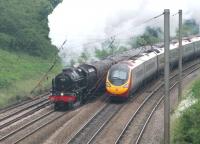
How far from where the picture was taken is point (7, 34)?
2200 inches

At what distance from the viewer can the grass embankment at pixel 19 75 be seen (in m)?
40.2

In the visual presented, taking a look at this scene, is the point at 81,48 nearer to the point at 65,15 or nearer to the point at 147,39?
the point at 65,15

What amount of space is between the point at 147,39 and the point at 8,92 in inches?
1060

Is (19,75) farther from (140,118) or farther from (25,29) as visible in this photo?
(140,118)

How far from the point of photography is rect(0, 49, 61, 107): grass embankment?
40.2 m

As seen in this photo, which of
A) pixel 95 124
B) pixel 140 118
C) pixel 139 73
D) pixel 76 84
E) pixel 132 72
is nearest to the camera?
pixel 95 124

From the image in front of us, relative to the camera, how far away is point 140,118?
→ 31156 millimetres

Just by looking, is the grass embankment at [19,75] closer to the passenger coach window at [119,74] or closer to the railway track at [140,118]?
the passenger coach window at [119,74]

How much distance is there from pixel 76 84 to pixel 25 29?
23601mm

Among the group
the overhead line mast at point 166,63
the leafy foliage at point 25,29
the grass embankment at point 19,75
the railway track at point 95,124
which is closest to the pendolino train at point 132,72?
the railway track at point 95,124

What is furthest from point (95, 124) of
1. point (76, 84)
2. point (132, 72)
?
point (132, 72)

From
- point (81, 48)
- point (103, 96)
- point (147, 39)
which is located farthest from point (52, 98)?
point (147, 39)

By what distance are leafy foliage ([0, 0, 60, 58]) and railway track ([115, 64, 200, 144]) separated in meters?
18.3

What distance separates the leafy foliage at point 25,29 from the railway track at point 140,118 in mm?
18261
